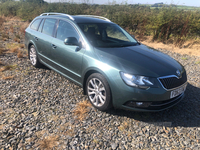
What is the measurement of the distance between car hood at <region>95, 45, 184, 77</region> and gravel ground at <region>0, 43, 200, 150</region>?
941 millimetres

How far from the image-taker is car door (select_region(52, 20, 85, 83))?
345 centimetres

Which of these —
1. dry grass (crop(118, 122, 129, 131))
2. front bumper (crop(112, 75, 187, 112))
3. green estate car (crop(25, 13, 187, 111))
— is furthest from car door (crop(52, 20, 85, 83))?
dry grass (crop(118, 122, 129, 131))

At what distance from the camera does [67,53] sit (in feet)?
11.9

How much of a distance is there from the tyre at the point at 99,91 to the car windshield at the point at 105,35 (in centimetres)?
78

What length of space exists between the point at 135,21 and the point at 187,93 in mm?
8653

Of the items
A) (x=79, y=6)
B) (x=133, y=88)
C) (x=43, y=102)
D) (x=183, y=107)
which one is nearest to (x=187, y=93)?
(x=183, y=107)

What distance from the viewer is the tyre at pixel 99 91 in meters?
2.87

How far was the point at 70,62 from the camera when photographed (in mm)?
3619

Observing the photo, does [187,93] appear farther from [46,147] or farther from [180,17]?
[180,17]

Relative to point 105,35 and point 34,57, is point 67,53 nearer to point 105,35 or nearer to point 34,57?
point 105,35

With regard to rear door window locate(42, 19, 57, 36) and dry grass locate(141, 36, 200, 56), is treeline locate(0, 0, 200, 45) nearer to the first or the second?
dry grass locate(141, 36, 200, 56)

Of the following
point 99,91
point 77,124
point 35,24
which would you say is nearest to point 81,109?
point 77,124

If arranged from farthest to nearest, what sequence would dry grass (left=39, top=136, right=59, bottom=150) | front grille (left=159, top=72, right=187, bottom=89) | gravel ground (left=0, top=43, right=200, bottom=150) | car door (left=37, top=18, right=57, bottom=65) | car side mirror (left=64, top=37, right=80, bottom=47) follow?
car door (left=37, top=18, right=57, bottom=65), car side mirror (left=64, top=37, right=80, bottom=47), front grille (left=159, top=72, right=187, bottom=89), gravel ground (left=0, top=43, right=200, bottom=150), dry grass (left=39, top=136, right=59, bottom=150)

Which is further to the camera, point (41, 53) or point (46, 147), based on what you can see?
point (41, 53)
